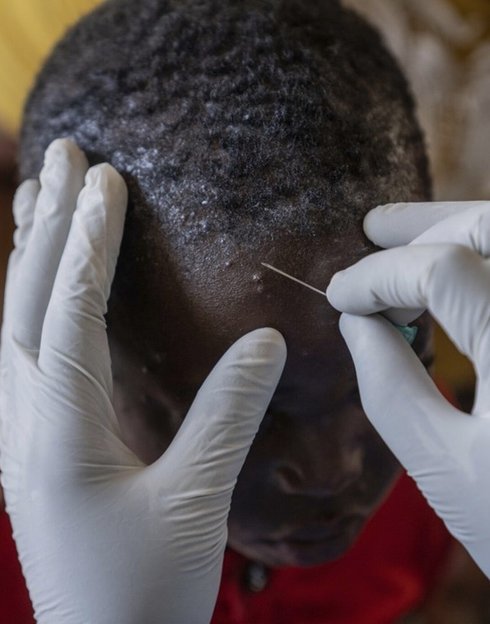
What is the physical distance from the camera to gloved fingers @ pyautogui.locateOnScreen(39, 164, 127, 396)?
74 cm

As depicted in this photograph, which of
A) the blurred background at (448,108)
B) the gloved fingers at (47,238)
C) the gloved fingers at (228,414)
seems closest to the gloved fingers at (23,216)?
the gloved fingers at (47,238)

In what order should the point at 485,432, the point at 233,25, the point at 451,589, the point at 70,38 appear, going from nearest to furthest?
1. the point at 485,432
2. the point at 233,25
3. the point at 70,38
4. the point at 451,589

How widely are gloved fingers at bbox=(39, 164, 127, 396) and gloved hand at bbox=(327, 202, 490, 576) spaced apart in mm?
234

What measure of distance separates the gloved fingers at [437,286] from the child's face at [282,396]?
0.20 ft

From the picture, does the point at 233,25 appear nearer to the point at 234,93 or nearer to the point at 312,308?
the point at 234,93

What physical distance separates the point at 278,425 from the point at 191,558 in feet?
0.55

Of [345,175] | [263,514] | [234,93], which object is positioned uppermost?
[234,93]

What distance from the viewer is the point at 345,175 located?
0.74m

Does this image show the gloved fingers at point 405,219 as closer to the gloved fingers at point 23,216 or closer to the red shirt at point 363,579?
the gloved fingers at point 23,216

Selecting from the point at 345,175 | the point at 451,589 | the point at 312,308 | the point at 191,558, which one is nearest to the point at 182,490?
the point at 191,558

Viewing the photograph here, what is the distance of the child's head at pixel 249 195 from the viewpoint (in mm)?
732

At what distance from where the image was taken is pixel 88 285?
0.75 metres

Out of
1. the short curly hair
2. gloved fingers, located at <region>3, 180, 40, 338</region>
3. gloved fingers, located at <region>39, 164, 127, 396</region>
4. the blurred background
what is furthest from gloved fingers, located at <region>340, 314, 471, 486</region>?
the blurred background

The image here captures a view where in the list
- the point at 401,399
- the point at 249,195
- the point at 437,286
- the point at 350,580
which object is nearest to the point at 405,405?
the point at 401,399
